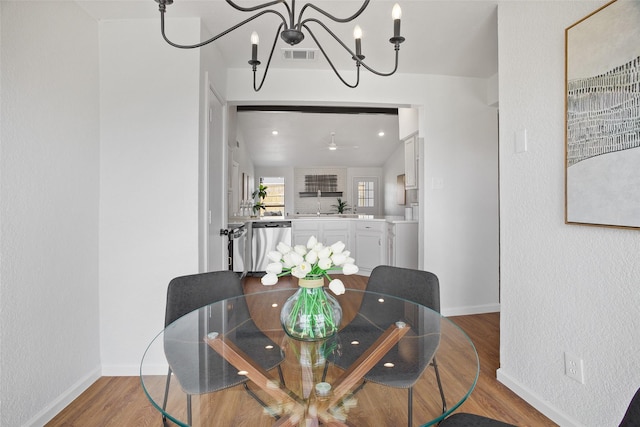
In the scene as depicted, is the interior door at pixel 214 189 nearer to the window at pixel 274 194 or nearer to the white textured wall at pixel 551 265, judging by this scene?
the white textured wall at pixel 551 265

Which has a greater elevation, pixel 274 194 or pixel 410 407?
pixel 274 194

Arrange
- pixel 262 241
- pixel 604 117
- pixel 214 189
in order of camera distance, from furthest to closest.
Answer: pixel 262 241, pixel 214 189, pixel 604 117

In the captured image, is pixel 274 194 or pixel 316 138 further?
pixel 274 194

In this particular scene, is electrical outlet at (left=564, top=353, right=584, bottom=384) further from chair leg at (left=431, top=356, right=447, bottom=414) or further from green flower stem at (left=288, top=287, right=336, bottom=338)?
green flower stem at (left=288, top=287, right=336, bottom=338)

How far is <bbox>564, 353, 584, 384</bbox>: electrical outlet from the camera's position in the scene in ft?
4.98

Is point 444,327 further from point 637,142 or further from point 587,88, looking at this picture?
point 587,88

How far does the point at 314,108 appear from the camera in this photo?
5133mm

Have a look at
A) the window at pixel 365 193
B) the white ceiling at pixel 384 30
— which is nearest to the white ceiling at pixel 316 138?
the window at pixel 365 193

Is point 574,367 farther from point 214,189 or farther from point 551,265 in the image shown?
point 214,189

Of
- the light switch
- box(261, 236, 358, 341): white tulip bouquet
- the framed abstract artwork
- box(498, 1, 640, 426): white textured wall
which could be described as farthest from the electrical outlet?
box(261, 236, 358, 341): white tulip bouquet

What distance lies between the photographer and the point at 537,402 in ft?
5.73

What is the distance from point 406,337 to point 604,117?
1.25 metres

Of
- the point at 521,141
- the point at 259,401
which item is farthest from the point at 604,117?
the point at 259,401

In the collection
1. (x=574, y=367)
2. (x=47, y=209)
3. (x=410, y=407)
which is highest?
(x=47, y=209)
